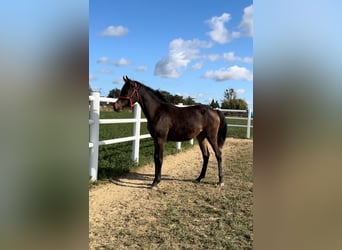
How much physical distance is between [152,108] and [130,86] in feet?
1.66

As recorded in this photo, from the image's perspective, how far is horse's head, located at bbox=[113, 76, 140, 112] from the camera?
4625 mm

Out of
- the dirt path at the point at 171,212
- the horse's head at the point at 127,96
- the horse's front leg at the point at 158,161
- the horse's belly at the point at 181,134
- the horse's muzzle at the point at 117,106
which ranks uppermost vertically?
the horse's head at the point at 127,96

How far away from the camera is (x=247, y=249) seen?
244cm

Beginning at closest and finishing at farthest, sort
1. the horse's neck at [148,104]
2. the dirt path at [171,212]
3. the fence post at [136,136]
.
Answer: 1. the dirt path at [171,212]
2. the horse's neck at [148,104]
3. the fence post at [136,136]

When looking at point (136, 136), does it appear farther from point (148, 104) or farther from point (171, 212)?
point (171, 212)

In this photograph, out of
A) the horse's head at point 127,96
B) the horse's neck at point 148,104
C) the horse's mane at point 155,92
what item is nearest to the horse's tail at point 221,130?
the horse's mane at point 155,92

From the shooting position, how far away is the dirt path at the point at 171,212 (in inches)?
103

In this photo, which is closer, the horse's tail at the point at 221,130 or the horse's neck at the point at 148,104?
the horse's neck at the point at 148,104

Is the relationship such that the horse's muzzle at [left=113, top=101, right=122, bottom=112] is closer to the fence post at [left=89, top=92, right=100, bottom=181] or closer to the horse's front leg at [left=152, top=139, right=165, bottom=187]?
the fence post at [left=89, top=92, right=100, bottom=181]

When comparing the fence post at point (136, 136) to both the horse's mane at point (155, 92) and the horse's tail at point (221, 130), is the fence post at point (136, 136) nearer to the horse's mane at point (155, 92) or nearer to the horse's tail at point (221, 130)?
the horse's mane at point (155, 92)

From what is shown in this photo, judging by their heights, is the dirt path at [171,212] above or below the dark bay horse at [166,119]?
below

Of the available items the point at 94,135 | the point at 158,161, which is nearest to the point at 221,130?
the point at 158,161
